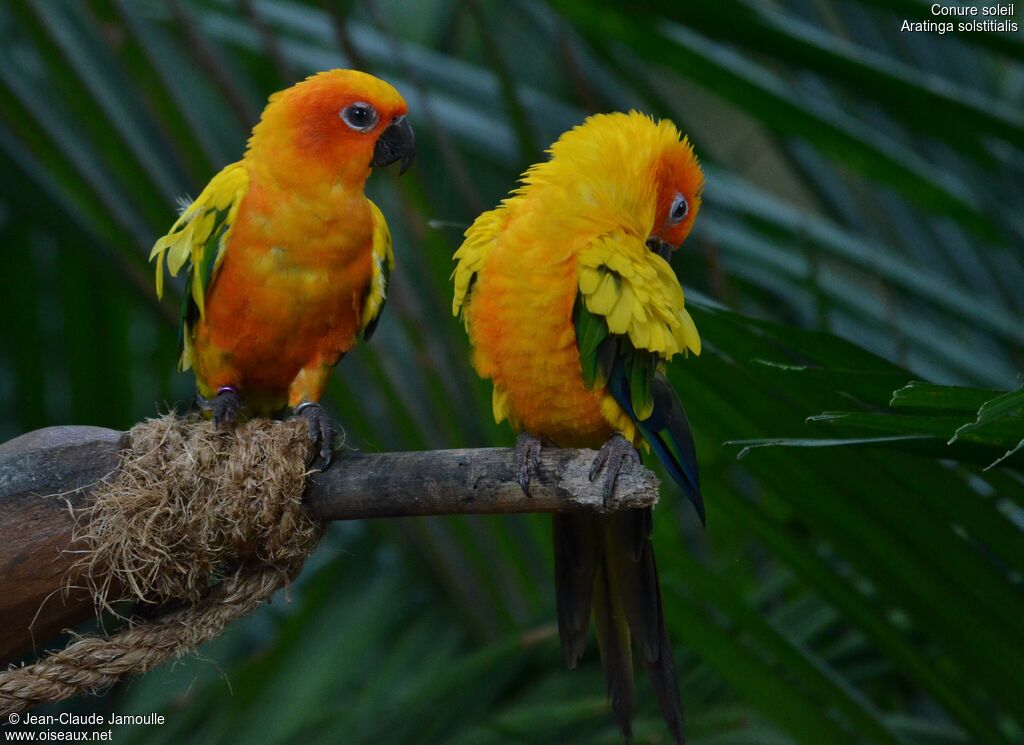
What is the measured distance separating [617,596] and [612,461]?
299mm

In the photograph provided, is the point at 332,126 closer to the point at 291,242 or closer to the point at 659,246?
the point at 291,242

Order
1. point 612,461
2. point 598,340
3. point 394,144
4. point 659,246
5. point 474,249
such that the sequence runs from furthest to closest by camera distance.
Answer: point 394,144, point 659,246, point 474,249, point 598,340, point 612,461

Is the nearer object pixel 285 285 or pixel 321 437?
pixel 321 437

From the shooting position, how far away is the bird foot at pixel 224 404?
69.7 inches

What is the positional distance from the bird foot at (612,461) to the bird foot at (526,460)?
8 centimetres

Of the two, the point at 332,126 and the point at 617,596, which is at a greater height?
the point at 332,126

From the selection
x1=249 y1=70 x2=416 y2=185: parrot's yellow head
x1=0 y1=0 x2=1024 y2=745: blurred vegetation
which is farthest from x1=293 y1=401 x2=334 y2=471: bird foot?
x1=249 y1=70 x2=416 y2=185: parrot's yellow head

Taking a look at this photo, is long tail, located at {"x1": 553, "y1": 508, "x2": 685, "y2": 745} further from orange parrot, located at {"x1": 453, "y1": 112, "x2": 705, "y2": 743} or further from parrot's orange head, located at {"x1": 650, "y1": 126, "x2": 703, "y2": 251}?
parrot's orange head, located at {"x1": 650, "y1": 126, "x2": 703, "y2": 251}

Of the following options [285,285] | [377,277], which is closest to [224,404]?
[285,285]

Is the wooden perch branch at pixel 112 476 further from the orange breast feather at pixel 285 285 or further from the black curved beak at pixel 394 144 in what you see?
the black curved beak at pixel 394 144

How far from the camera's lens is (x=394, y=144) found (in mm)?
1883

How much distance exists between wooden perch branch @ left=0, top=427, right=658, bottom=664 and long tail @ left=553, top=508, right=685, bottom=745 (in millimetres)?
170

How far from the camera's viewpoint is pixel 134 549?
143 cm

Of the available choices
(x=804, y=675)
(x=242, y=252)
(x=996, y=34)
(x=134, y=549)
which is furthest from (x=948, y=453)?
(x=242, y=252)
